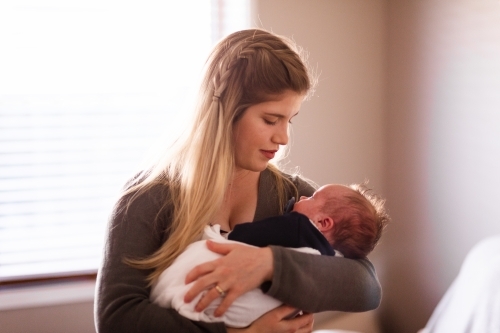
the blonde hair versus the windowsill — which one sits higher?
the blonde hair

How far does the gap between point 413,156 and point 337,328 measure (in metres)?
0.87

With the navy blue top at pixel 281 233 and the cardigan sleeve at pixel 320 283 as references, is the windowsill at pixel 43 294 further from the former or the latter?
the cardigan sleeve at pixel 320 283

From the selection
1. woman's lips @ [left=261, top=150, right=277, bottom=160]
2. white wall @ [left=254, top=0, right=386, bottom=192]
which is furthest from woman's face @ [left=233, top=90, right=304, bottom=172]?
white wall @ [left=254, top=0, right=386, bottom=192]

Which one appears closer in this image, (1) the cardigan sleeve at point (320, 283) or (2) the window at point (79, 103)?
(1) the cardigan sleeve at point (320, 283)

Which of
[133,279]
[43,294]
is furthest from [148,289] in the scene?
[43,294]

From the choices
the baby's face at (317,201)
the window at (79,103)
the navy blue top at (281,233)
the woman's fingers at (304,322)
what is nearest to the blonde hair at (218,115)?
the navy blue top at (281,233)

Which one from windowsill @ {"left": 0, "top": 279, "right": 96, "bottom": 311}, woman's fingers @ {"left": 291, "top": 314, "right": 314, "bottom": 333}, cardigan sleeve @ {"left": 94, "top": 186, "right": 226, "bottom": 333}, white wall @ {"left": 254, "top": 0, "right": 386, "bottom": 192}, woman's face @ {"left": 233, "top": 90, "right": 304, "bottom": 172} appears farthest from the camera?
white wall @ {"left": 254, "top": 0, "right": 386, "bottom": 192}

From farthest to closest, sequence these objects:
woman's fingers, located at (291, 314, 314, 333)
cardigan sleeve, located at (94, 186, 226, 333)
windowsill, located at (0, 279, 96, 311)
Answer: windowsill, located at (0, 279, 96, 311) → woman's fingers, located at (291, 314, 314, 333) → cardigan sleeve, located at (94, 186, 226, 333)

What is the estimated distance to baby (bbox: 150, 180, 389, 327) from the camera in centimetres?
134

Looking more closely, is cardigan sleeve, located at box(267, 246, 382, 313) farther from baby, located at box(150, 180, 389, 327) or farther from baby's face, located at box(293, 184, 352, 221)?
baby's face, located at box(293, 184, 352, 221)

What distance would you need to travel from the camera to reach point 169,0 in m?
2.73

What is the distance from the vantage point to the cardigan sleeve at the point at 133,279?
1.30m

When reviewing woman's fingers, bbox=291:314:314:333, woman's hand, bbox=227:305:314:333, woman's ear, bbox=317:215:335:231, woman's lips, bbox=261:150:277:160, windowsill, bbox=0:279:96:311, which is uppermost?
→ woman's lips, bbox=261:150:277:160

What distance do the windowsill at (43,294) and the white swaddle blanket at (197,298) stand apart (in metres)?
1.40
